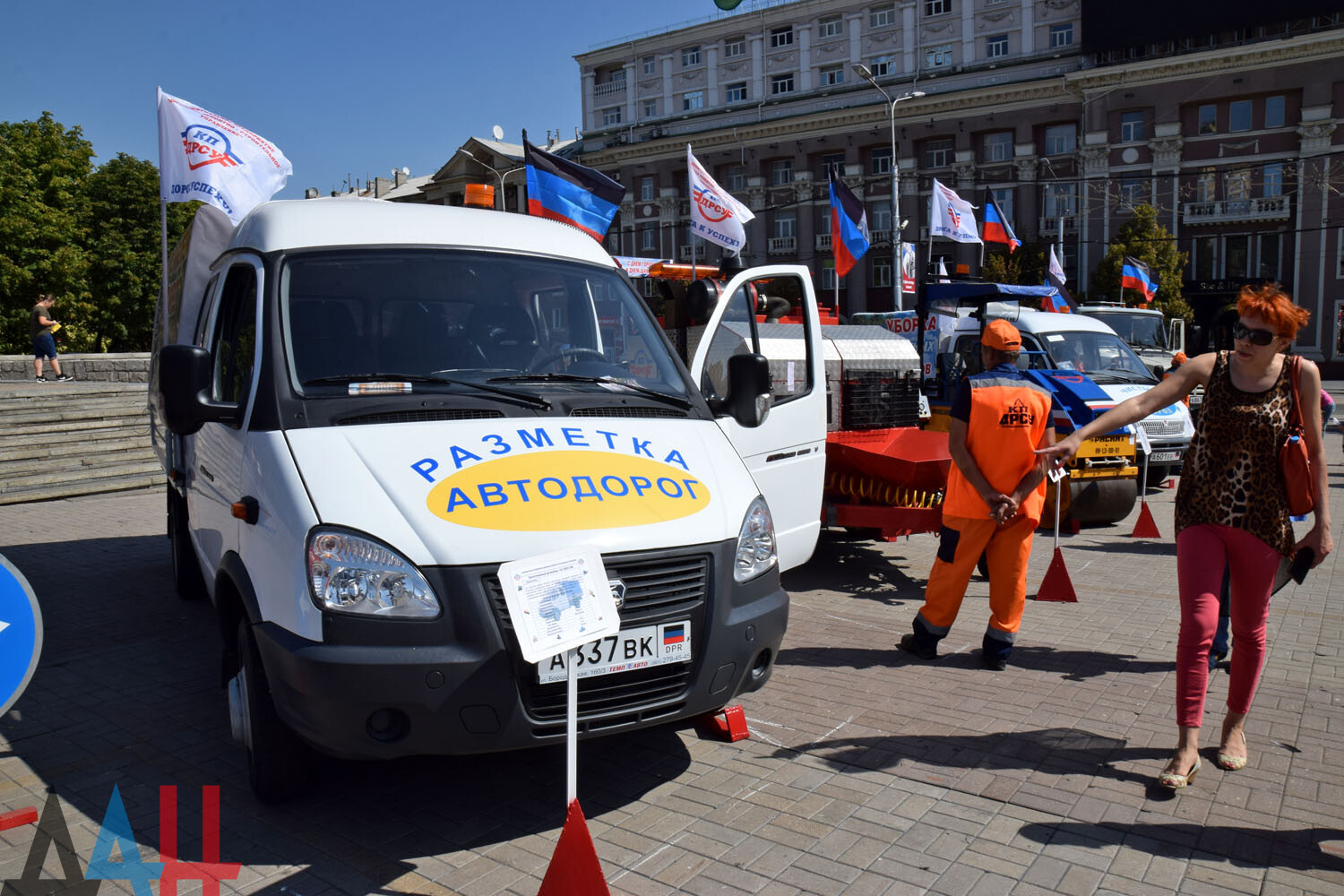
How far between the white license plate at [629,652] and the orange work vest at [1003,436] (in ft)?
8.09

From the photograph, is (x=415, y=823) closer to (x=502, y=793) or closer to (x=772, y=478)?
(x=502, y=793)

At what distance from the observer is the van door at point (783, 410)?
644cm

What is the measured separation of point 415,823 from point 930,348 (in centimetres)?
1459

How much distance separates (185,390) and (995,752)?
375 cm

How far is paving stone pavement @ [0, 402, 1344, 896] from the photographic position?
3473 millimetres

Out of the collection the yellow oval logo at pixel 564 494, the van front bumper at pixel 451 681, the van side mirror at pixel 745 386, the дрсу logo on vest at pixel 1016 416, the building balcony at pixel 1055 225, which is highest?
the building balcony at pixel 1055 225

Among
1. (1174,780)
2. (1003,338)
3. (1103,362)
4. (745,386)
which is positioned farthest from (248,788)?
(1103,362)

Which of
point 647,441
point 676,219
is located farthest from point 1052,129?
point 647,441

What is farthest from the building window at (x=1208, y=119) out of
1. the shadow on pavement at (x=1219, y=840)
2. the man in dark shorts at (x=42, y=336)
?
the shadow on pavement at (x=1219, y=840)

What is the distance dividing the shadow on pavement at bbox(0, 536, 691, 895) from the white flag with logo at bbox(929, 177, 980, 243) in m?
19.8

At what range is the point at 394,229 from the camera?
4734 mm

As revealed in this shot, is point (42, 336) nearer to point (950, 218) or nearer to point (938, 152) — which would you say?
point (950, 218)

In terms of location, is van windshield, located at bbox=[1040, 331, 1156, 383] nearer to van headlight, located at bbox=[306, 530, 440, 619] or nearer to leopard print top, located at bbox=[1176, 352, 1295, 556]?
leopard print top, located at bbox=[1176, 352, 1295, 556]

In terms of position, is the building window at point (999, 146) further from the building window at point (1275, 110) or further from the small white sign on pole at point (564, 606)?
the small white sign on pole at point (564, 606)
